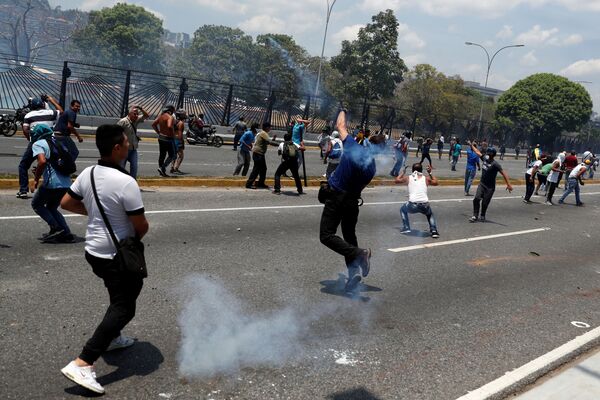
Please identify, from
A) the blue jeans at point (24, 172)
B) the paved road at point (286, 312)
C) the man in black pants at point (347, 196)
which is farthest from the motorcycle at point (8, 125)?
the man in black pants at point (347, 196)

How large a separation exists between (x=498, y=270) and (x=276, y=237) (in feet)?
11.5

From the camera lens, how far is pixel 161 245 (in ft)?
24.6

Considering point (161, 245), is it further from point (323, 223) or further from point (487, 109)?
point (487, 109)

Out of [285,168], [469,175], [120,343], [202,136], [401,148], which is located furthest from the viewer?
[202,136]

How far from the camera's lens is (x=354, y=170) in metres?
5.89

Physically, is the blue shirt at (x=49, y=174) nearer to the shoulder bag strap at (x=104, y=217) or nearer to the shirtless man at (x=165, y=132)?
the shoulder bag strap at (x=104, y=217)

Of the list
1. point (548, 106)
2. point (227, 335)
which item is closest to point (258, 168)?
point (227, 335)

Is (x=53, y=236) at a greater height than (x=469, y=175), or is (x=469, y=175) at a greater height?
(x=469, y=175)

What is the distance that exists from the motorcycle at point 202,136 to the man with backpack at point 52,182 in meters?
17.1

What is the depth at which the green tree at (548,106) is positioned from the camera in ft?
213

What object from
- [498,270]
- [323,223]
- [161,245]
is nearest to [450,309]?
[323,223]

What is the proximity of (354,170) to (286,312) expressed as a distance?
5.53 ft

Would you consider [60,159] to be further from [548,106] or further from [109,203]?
[548,106]

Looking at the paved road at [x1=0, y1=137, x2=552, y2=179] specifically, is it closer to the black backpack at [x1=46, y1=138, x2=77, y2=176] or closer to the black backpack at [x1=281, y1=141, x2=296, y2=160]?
the black backpack at [x1=281, y1=141, x2=296, y2=160]
